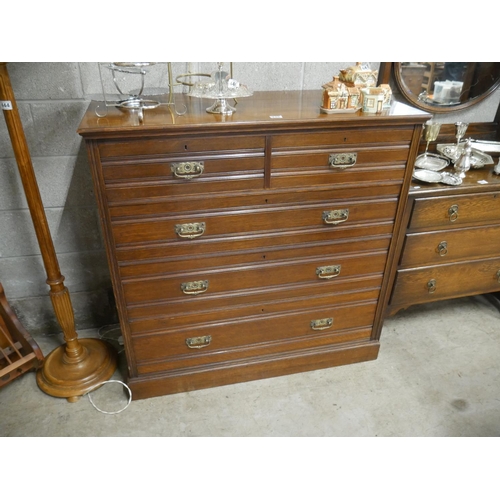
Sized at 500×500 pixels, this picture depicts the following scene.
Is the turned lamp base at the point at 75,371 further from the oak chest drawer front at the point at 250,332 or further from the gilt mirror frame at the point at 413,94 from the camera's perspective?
the gilt mirror frame at the point at 413,94

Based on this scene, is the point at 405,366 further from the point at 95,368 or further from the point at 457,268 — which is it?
the point at 95,368

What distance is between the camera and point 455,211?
6.51 ft

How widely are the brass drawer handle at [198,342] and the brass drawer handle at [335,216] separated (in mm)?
765

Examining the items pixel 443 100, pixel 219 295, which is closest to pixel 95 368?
pixel 219 295

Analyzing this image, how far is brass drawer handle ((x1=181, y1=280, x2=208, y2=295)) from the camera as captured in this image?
172 centimetres

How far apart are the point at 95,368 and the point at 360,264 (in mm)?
1395

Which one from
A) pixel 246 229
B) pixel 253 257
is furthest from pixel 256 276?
pixel 246 229

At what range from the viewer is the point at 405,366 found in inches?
85.9

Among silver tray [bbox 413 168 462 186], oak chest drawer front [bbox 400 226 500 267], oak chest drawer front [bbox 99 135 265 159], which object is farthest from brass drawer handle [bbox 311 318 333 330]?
oak chest drawer front [bbox 99 135 265 159]

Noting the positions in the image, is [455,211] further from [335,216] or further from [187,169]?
[187,169]

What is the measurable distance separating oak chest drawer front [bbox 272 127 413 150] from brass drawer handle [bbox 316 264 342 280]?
0.56 m

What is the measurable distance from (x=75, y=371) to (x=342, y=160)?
1.60m

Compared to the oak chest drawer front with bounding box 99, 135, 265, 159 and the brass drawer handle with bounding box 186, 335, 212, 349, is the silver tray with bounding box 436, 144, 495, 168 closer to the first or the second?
the oak chest drawer front with bounding box 99, 135, 265, 159

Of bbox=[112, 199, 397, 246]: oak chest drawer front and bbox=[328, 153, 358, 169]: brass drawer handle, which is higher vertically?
bbox=[328, 153, 358, 169]: brass drawer handle
